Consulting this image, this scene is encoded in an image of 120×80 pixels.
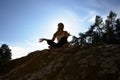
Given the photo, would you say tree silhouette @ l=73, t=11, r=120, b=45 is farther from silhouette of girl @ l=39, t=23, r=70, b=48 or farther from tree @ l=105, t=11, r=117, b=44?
silhouette of girl @ l=39, t=23, r=70, b=48

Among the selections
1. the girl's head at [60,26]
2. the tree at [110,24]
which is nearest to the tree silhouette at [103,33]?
the tree at [110,24]

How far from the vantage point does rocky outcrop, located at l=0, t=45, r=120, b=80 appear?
7.12m

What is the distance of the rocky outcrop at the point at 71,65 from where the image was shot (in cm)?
712

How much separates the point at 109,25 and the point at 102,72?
1816 inches

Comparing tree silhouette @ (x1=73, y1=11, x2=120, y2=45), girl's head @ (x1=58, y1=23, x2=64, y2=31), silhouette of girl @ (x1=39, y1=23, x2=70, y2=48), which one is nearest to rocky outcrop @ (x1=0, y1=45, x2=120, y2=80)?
silhouette of girl @ (x1=39, y1=23, x2=70, y2=48)

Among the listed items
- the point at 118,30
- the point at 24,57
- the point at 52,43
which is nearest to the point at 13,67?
the point at 24,57

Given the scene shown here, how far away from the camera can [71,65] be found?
7832 millimetres

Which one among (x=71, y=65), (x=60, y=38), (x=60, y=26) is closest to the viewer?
(x=71, y=65)

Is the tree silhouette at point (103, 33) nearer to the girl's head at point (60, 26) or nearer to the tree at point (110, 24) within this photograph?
the tree at point (110, 24)

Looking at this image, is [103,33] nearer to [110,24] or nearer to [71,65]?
[110,24]

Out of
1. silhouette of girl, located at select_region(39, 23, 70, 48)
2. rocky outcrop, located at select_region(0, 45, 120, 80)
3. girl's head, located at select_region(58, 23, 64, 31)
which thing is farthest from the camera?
girl's head, located at select_region(58, 23, 64, 31)

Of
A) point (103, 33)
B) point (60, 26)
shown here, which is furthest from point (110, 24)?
point (60, 26)

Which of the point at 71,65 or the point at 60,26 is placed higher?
the point at 60,26

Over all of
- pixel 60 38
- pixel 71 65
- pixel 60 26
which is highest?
pixel 60 26
